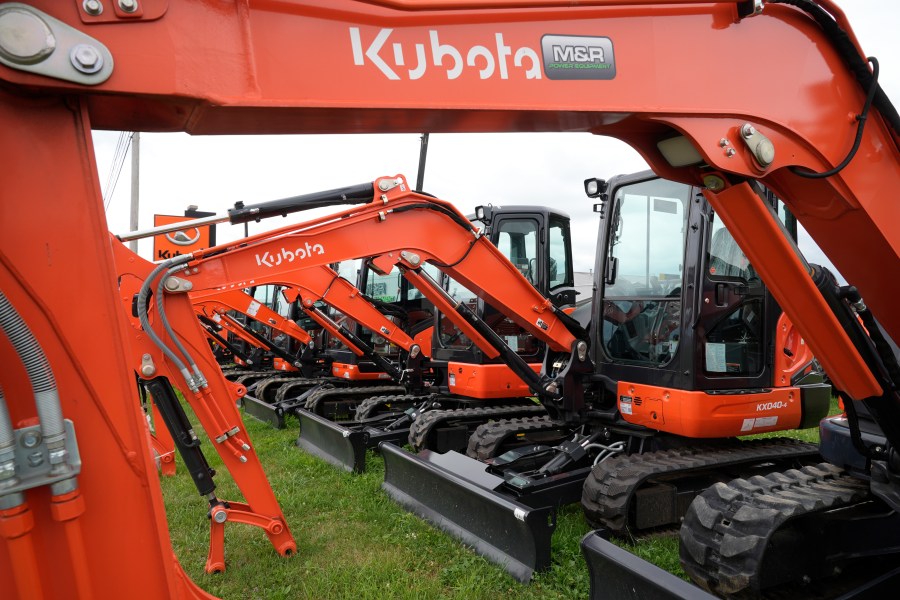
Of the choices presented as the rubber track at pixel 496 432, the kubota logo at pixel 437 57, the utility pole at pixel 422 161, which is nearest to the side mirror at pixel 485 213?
the rubber track at pixel 496 432

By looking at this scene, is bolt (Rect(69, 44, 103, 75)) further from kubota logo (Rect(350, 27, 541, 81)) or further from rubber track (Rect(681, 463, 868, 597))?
rubber track (Rect(681, 463, 868, 597))

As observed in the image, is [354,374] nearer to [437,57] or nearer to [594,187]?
[594,187]

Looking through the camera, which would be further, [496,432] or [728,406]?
[496,432]

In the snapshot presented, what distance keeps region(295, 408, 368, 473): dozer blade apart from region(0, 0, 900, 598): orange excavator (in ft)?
15.1

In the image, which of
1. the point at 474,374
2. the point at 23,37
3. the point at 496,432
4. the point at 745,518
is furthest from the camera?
the point at 474,374

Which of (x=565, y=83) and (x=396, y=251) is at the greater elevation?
(x=565, y=83)

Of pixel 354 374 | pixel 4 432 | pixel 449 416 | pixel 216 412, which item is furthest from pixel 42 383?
pixel 354 374

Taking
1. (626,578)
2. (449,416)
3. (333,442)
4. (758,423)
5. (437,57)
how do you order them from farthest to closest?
(333,442) → (449,416) → (758,423) → (626,578) → (437,57)

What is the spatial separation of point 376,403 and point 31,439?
24.2 ft

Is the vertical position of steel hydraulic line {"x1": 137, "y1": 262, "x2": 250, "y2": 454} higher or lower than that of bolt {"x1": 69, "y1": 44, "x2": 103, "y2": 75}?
lower

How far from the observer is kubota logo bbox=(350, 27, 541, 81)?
176 cm

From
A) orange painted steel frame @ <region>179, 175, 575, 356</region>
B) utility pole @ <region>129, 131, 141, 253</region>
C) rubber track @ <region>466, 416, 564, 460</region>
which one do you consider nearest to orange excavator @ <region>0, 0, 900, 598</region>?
orange painted steel frame @ <region>179, 175, 575, 356</region>

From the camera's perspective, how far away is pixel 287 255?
17.2ft

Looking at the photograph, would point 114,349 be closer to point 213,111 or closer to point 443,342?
point 213,111
